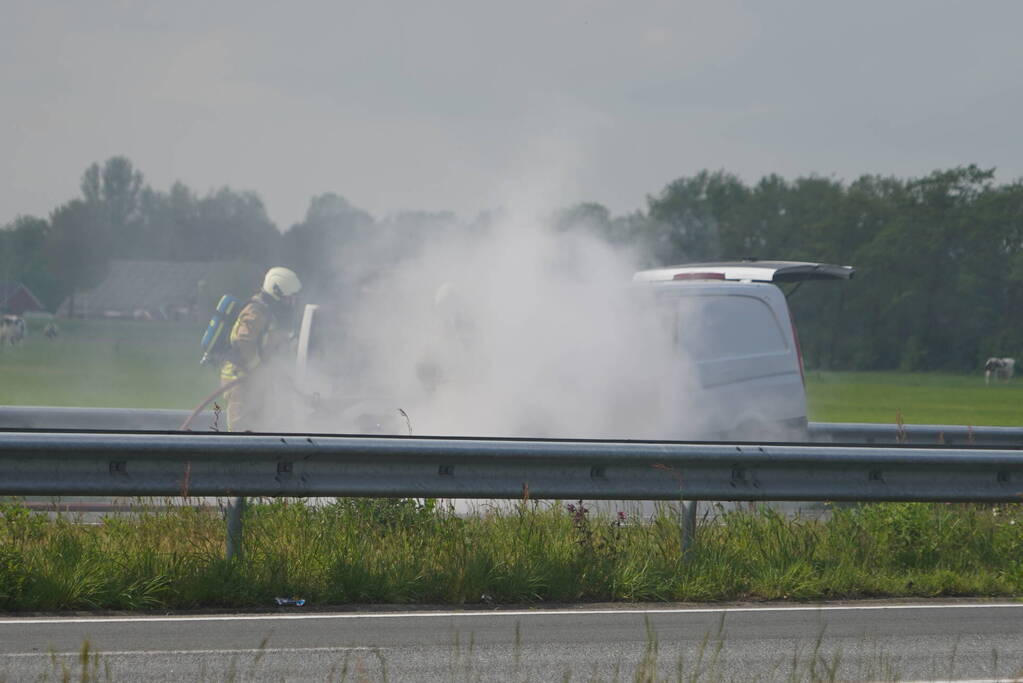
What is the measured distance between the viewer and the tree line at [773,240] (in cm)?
1814

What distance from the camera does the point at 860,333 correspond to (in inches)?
2510

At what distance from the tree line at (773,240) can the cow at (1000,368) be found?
1.12 metres

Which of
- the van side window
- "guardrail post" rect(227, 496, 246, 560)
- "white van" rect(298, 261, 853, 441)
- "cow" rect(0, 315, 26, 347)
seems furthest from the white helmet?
"cow" rect(0, 315, 26, 347)

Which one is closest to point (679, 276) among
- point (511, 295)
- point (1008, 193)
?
point (511, 295)

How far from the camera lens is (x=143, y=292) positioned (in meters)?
43.2

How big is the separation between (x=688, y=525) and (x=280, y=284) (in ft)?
15.5

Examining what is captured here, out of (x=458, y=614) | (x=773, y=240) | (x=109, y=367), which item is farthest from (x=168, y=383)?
(x=773, y=240)

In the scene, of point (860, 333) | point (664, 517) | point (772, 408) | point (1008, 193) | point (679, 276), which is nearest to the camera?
point (664, 517)

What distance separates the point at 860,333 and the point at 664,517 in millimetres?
57436

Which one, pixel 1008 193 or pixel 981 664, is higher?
pixel 1008 193

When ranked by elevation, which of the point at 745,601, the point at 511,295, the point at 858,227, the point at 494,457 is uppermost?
the point at 858,227

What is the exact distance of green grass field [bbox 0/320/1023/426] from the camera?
28984 millimetres

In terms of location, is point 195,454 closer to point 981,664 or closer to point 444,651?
point 444,651

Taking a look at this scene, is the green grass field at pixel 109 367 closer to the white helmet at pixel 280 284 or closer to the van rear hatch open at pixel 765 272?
the white helmet at pixel 280 284
